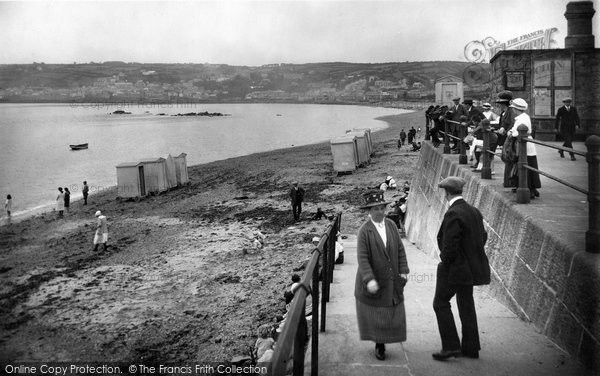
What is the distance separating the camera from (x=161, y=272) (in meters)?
15.3

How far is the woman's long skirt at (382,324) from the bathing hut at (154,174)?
2721cm

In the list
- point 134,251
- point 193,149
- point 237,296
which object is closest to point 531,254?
point 237,296

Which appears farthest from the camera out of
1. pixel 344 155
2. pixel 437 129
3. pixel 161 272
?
pixel 344 155

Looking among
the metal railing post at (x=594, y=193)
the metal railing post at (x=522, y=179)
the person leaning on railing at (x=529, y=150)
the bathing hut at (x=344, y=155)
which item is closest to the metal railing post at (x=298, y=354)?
the metal railing post at (x=594, y=193)

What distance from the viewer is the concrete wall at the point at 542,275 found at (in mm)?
3738

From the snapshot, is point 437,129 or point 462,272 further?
point 437,129

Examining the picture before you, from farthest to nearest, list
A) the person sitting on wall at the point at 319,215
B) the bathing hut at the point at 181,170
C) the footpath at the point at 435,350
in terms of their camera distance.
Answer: the bathing hut at the point at 181,170 → the person sitting on wall at the point at 319,215 → the footpath at the point at 435,350

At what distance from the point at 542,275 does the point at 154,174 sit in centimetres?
2793

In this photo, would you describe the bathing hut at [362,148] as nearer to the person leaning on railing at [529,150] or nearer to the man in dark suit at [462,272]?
the person leaning on railing at [529,150]

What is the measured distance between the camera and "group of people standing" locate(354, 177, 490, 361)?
4145 millimetres

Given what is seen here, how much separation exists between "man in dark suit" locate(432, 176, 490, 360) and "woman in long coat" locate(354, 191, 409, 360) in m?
0.34

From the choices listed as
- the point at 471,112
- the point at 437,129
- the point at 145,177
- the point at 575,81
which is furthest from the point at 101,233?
the point at 575,81

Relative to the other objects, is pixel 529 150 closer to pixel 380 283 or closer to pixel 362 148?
pixel 380 283

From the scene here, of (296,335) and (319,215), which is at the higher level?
(296,335)
